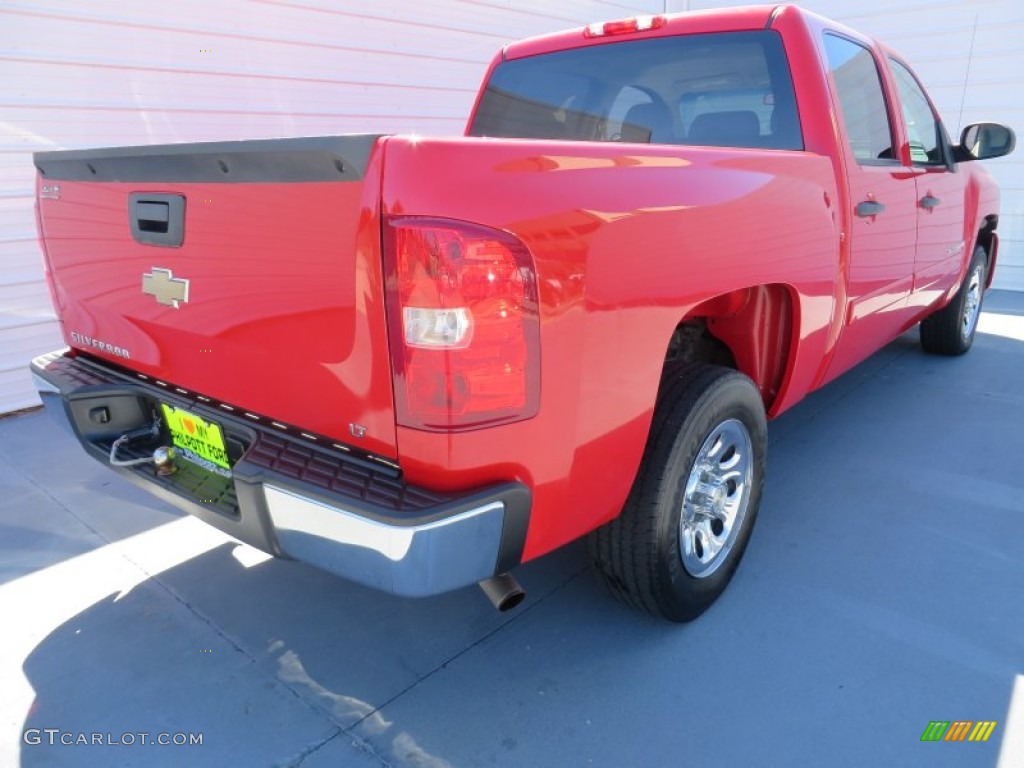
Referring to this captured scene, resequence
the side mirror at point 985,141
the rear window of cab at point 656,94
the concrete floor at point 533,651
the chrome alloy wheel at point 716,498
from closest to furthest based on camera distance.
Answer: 1. the concrete floor at point 533,651
2. the chrome alloy wheel at point 716,498
3. the rear window of cab at point 656,94
4. the side mirror at point 985,141

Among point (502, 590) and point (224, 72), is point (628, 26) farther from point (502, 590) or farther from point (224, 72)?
point (224, 72)

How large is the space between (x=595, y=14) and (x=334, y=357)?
24.1ft

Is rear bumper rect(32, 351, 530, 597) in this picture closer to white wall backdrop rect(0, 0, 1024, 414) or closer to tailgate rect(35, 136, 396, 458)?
tailgate rect(35, 136, 396, 458)

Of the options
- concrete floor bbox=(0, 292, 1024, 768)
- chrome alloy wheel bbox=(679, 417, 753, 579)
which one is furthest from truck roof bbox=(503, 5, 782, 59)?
concrete floor bbox=(0, 292, 1024, 768)

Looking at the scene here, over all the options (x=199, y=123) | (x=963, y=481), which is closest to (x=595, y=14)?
(x=199, y=123)

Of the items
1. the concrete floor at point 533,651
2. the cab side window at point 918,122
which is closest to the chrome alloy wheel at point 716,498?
the concrete floor at point 533,651

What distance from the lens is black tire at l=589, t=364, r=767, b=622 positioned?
6.54ft

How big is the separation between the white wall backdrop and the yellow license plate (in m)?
2.94

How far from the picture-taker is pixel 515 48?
330 cm

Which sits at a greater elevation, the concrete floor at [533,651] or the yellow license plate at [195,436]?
the yellow license plate at [195,436]

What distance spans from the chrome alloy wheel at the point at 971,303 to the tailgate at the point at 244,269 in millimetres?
4682

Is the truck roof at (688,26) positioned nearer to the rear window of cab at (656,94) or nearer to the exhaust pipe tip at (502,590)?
the rear window of cab at (656,94)

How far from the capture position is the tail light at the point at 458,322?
4.60 feet
